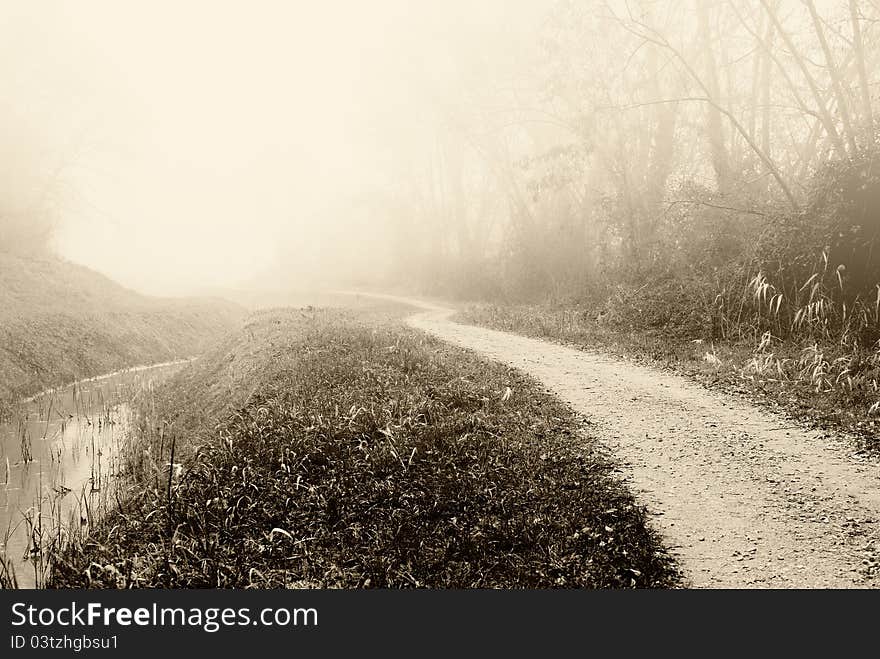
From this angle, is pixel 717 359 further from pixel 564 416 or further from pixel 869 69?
pixel 869 69

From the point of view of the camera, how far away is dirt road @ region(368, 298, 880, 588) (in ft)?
19.2

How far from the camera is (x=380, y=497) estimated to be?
25.7 ft

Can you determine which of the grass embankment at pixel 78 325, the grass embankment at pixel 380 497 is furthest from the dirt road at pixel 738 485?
the grass embankment at pixel 78 325

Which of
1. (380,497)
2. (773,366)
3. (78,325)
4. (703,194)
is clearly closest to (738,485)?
(380,497)

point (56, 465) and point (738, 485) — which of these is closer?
point (738, 485)

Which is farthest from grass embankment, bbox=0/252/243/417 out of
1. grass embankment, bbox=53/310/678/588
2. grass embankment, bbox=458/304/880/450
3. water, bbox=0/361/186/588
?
grass embankment, bbox=458/304/880/450

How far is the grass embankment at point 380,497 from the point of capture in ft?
21.4

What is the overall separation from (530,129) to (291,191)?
1768 inches

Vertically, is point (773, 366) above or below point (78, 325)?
below

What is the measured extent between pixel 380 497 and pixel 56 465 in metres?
6.71

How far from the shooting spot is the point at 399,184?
4738cm

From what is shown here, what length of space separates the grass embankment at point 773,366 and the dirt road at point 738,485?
1.54 ft

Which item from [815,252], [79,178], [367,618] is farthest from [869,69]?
[79,178]

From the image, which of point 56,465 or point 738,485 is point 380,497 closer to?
point 738,485
